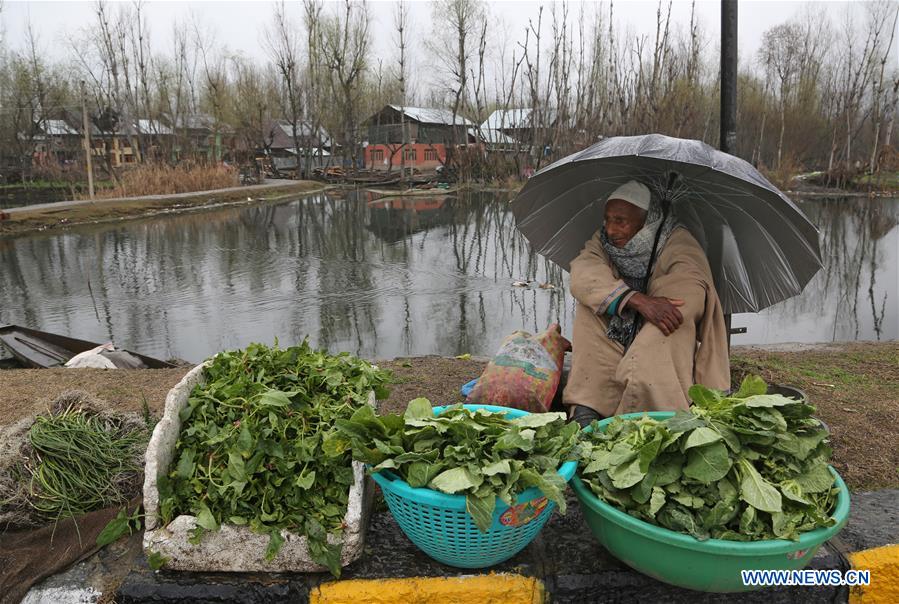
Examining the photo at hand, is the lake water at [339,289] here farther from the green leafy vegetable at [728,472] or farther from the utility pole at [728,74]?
the green leafy vegetable at [728,472]

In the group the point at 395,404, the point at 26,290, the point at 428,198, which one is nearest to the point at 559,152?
the point at 428,198

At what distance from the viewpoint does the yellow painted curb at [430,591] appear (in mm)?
1929

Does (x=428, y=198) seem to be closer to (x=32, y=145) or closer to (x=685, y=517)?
(x=32, y=145)

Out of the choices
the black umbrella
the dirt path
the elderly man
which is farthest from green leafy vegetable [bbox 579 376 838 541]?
the black umbrella

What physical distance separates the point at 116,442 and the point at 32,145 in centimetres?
3658

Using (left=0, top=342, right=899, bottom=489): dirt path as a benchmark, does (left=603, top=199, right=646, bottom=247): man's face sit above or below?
above

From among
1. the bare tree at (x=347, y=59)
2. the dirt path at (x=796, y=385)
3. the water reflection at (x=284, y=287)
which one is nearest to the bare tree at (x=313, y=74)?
the bare tree at (x=347, y=59)

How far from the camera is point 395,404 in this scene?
366cm

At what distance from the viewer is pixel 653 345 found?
2.86 metres

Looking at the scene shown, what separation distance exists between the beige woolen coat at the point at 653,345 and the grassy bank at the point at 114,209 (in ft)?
58.5

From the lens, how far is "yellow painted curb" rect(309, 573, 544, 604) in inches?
75.9

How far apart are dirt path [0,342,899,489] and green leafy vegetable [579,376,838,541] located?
101 cm

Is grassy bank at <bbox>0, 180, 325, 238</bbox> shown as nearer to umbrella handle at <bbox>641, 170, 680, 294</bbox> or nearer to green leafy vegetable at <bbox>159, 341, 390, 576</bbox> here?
green leafy vegetable at <bbox>159, 341, 390, 576</bbox>

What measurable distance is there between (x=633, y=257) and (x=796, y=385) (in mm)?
1616
